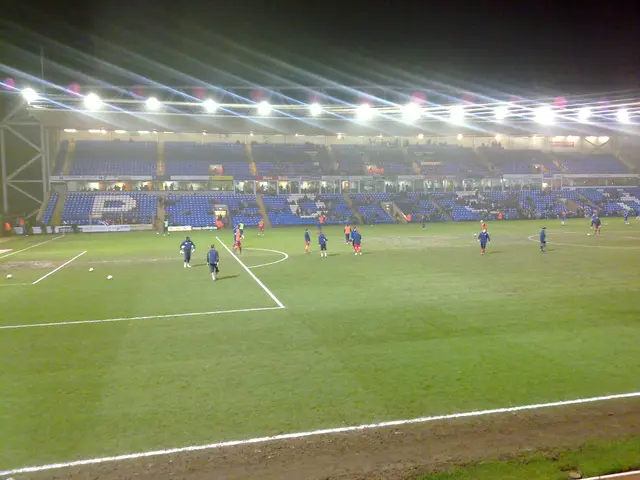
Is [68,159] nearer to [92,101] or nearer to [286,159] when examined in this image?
[92,101]

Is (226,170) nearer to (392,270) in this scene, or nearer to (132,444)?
(392,270)

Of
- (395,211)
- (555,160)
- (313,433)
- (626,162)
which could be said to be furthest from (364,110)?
(626,162)

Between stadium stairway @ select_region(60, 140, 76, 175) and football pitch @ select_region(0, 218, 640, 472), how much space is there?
4176 centimetres

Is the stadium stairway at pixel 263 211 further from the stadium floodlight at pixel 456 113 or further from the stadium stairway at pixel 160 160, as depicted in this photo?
the stadium floodlight at pixel 456 113

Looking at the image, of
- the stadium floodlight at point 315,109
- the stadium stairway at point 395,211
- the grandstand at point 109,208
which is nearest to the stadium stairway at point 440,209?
the stadium stairway at point 395,211

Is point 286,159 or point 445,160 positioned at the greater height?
point 445,160

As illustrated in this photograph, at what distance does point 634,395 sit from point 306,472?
583cm

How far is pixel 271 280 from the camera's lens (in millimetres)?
20422

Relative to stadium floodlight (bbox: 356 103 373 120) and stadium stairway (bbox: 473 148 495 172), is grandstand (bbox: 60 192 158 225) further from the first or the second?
stadium stairway (bbox: 473 148 495 172)

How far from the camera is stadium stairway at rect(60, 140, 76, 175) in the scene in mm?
60019

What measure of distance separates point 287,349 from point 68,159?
199 ft

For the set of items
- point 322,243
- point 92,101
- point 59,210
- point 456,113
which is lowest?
point 322,243

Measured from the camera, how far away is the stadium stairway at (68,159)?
60.0 m

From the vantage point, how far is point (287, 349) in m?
11.2
